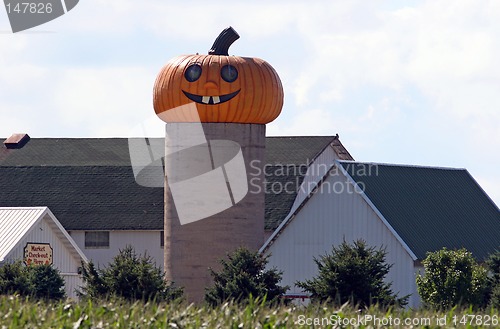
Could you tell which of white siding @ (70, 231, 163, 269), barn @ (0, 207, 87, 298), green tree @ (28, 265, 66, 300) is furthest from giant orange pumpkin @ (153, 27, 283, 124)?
white siding @ (70, 231, 163, 269)

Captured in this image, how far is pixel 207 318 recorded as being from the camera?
2975 centimetres

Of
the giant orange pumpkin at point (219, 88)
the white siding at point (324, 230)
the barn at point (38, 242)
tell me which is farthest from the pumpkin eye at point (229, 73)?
the barn at point (38, 242)

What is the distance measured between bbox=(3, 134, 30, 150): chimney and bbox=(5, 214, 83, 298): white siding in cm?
2520

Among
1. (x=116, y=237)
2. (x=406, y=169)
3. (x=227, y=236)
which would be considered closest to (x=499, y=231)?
(x=406, y=169)

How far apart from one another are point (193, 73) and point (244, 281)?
1145cm

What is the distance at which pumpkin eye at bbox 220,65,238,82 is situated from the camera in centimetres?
5297

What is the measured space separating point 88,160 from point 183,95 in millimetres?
31453

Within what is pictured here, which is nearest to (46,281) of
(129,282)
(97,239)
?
(129,282)

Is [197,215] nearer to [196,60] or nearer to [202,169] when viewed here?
[202,169]

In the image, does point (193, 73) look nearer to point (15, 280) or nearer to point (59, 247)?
point (15, 280)

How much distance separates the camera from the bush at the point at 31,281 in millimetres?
48562

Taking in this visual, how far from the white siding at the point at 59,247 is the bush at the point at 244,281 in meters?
15.7

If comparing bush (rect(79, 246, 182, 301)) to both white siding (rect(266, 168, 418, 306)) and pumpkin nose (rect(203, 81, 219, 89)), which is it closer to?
pumpkin nose (rect(203, 81, 219, 89))

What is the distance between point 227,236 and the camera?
54.1 meters
